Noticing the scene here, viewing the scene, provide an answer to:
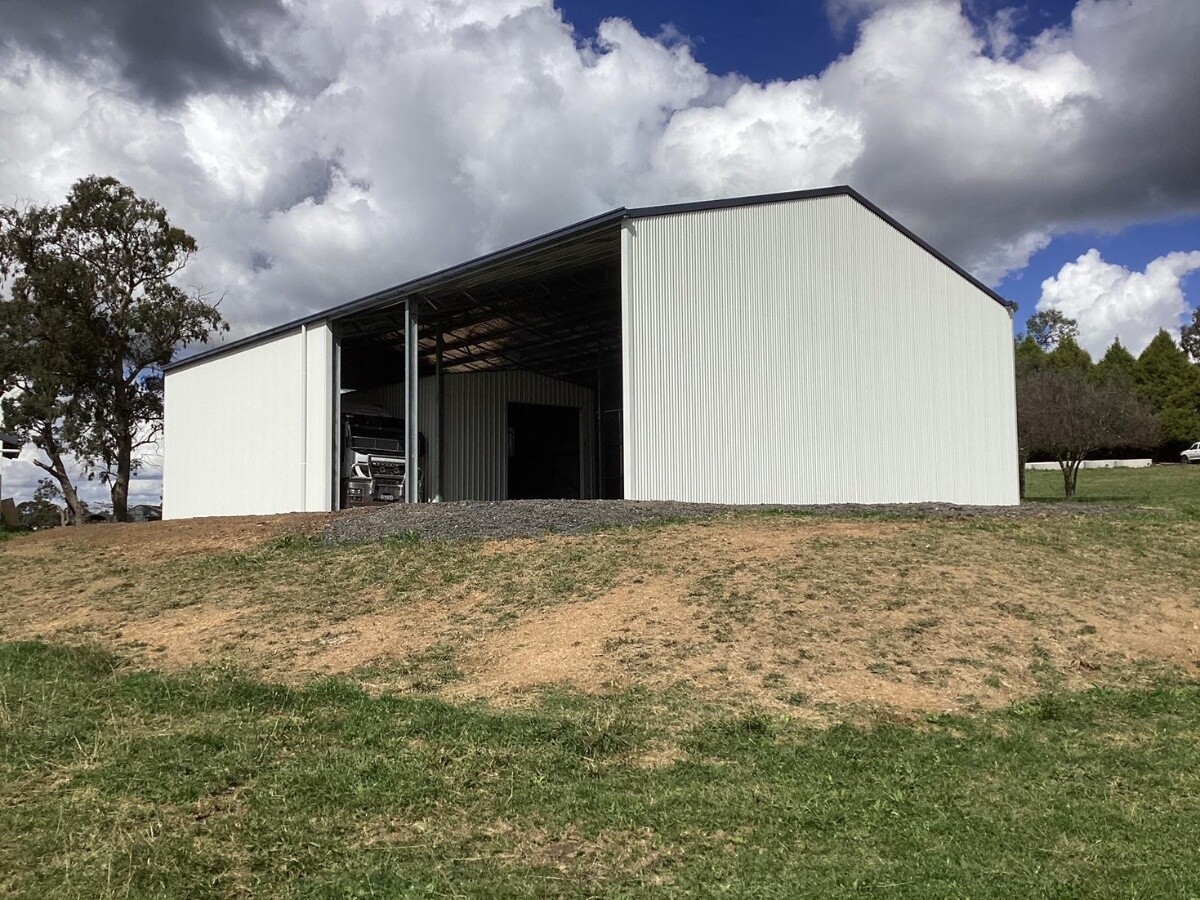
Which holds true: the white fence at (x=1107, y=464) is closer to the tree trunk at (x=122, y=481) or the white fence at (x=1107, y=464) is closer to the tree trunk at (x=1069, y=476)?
the tree trunk at (x=1069, y=476)

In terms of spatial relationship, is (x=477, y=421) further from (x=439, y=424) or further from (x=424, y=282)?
(x=424, y=282)

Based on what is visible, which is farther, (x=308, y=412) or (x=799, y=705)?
(x=308, y=412)

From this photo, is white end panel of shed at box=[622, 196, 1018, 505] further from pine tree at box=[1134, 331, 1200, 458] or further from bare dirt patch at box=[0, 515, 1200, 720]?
pine tree at box=[1134, 331, 1200, 458]

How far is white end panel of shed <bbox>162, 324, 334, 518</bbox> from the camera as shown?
23.2m

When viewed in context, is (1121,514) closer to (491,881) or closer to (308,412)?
(491,881)

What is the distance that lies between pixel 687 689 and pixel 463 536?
682cm

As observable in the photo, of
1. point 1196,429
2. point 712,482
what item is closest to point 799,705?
point 712,482

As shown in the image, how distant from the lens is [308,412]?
2330cm

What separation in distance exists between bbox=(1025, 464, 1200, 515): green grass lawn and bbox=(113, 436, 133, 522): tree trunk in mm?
35641

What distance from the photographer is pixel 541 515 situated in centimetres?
1432


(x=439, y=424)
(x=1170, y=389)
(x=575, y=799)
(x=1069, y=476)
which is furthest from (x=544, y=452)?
(x=1170, y=389)

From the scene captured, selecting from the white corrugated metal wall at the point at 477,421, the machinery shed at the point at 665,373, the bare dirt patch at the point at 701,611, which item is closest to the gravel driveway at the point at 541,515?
the bare dirt patch at the point at 701,611

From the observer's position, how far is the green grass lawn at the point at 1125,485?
96.7ft

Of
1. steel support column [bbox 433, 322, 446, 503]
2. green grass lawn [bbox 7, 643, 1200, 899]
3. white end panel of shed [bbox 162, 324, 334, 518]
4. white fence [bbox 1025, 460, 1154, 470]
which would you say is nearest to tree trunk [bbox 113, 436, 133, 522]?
white end panel of shed [bbox 162, 324, 334, 518]
